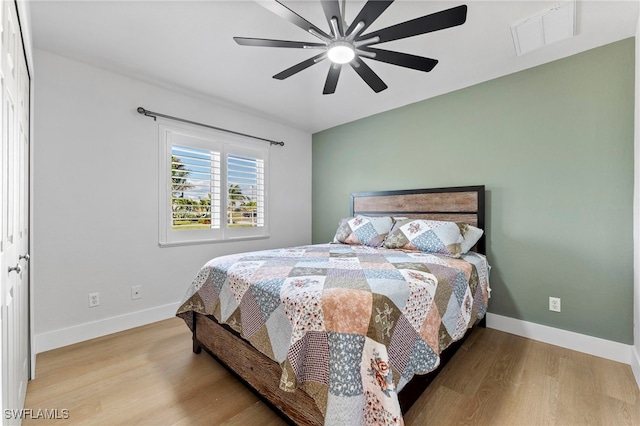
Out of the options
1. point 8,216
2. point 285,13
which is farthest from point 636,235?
point 8,216

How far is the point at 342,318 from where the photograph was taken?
4.15 feet

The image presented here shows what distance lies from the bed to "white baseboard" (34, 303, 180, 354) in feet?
2.95

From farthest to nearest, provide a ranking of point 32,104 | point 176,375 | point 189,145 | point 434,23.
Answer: point 189,145 < point 32,104 < point 176,375 < point 434,23

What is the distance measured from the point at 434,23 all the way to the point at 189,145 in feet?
8.62

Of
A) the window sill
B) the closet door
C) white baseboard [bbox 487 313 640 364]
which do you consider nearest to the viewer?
the closet door

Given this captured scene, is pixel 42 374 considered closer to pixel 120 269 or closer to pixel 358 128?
pixel 120 269

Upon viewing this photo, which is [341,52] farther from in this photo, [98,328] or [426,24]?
[98,328]

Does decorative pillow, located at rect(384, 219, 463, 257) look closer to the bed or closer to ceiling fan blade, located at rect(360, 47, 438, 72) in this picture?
the bed

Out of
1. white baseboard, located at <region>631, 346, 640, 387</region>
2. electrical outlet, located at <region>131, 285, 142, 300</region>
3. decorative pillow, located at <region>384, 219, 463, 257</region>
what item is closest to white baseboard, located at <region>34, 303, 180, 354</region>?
electrical outlet, located at <region>131, 285, 142, 300</region>

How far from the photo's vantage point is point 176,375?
6.34ft

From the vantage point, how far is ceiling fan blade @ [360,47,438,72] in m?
1.77

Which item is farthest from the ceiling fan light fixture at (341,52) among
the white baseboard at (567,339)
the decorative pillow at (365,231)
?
the white baseboard at (567,339)

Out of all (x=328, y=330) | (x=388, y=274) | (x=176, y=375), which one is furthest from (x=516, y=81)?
(x=176, y=375)

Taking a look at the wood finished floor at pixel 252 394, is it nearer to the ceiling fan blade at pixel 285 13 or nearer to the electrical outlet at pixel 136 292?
the electrical outlet at pixel 136 292
